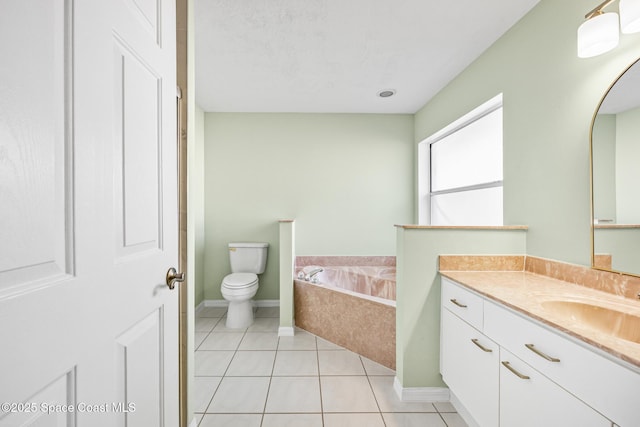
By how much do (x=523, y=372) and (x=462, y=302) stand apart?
438 millimetres

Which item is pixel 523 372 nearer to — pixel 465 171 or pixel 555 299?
pixel 555 299

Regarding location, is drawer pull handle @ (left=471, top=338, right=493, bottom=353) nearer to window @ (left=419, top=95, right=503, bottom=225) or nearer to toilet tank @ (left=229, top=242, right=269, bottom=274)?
window @ (left=419, top=95, right=503, bottom=225)

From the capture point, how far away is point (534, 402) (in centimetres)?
99

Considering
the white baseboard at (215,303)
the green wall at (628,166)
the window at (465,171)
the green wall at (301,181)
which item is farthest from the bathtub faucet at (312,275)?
the green wall at (628,166)

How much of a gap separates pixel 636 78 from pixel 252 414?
A: 257 centimetres

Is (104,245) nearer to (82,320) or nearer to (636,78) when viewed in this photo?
(82,320)

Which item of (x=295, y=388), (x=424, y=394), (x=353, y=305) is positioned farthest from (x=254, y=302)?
(x=424, y=394)

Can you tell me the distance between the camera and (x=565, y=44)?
1.48 metres

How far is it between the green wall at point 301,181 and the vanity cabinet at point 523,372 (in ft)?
6.16

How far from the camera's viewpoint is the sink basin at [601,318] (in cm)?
101

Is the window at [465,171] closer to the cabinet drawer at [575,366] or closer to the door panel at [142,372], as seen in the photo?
the cabinet drawer at [575,366]

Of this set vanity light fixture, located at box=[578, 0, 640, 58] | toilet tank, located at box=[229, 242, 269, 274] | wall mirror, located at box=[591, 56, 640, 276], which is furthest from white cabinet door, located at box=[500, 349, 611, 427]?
toilet tank, located at box=[229, 242, 269, 274]

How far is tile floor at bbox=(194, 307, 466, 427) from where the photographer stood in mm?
1575

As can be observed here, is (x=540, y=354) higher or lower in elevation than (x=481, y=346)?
higher
